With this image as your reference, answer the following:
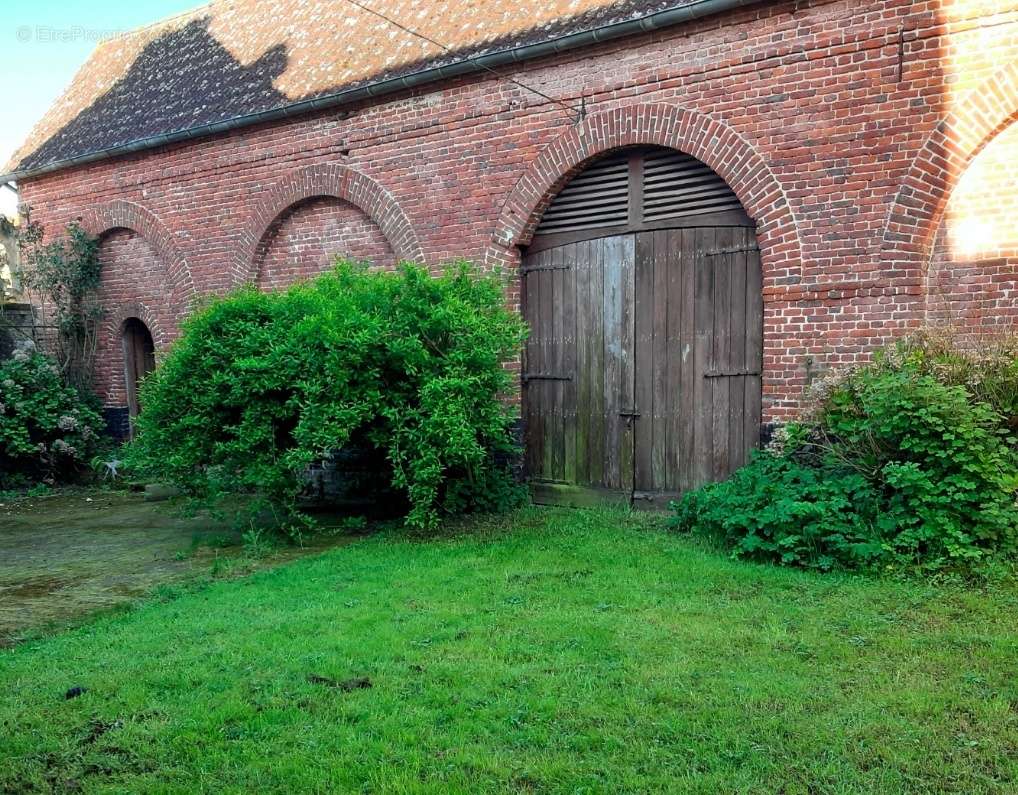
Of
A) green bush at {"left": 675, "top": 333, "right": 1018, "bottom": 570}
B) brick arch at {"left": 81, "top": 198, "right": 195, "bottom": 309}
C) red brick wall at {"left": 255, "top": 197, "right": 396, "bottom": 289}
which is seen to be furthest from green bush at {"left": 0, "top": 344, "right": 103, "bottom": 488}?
green bush at {"left": 675, "top": 333, "right": 1018, "bottom": 570}

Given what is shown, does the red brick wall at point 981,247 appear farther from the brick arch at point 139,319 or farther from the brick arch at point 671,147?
the brick arch at point 139,319

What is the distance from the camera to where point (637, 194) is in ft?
29.3

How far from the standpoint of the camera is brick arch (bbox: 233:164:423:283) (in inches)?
414

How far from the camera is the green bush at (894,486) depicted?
6133mm

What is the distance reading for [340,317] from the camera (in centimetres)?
774

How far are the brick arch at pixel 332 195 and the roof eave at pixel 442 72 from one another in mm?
843

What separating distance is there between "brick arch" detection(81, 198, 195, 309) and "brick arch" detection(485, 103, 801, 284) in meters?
5.66

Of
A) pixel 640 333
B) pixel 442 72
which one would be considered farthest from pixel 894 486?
pixel 442 72

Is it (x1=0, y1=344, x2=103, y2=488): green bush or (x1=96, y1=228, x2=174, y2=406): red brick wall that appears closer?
(x1=0, y1=344, x2=103, y2=488): green bush

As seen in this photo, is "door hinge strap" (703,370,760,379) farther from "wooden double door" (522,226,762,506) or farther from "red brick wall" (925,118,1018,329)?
"red brick wall" (925,118,1018,329)

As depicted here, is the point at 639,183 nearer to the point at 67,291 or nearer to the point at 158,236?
the point at 158,236

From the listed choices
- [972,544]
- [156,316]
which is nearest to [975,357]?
[972,544]

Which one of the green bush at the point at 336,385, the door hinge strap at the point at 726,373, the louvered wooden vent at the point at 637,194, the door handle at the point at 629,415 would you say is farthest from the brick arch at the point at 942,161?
the green bush at the point at 336,385

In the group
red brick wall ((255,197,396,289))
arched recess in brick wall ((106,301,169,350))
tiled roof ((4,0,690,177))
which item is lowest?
arched recess in brick wall ((106,301,169,350))
